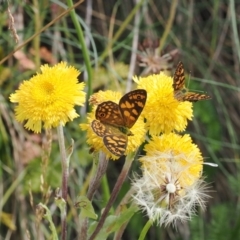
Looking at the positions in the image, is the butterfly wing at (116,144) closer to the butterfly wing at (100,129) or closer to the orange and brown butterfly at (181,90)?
the butterfly wing at (100,129)

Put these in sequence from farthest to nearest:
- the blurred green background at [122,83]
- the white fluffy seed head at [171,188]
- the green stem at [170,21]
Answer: the green stem at [170,21], the blurred green background at [122,83], the white fluffy seed head at [171,188]

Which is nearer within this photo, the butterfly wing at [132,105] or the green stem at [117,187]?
the butterfly wing at [132,105]

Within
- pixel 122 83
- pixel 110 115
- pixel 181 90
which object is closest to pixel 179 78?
pixel 181 90

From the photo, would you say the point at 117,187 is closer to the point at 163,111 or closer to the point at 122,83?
the point at 163,111

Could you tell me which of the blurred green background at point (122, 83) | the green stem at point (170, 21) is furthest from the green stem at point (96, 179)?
the green stem at point (170, 21)

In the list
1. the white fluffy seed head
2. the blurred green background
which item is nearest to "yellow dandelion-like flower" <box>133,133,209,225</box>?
the white fluffy seed head

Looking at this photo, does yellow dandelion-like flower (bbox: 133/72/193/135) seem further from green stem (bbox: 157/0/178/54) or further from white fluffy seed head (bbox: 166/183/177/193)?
green stem (bbox: 157/0/178/54)

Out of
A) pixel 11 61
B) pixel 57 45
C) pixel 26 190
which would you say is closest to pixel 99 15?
pixel 57 45
